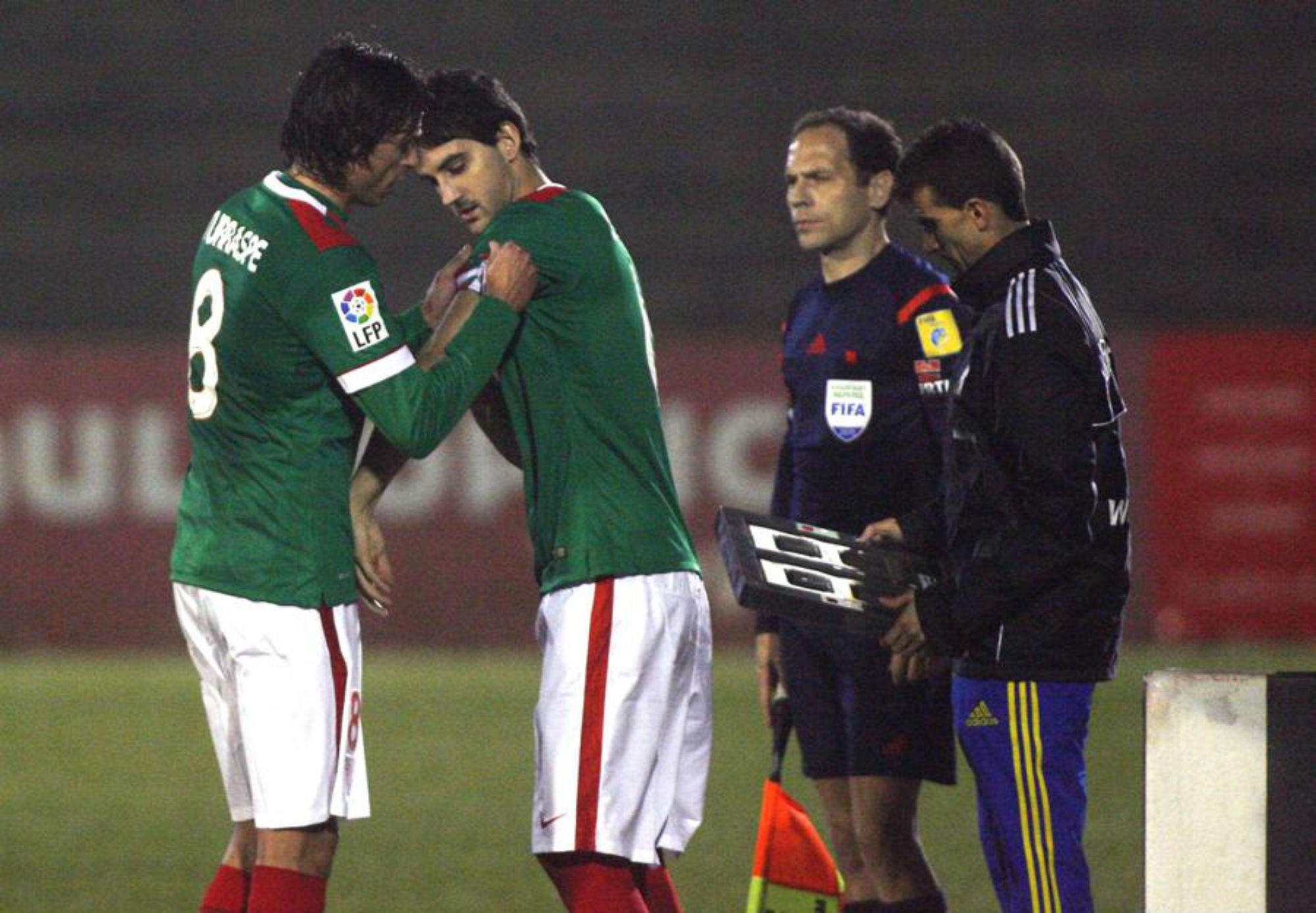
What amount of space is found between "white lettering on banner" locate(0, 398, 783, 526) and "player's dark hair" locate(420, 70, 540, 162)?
6940 mm

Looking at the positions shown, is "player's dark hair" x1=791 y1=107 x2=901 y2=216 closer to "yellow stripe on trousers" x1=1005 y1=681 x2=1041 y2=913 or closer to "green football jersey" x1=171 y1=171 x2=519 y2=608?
"green football jersey" x1=171 y1=171 x2=519 y2=608

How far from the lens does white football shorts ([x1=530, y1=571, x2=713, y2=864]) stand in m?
3.11

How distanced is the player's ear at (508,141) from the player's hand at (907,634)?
3.14 feet

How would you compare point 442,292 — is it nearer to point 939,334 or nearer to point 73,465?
point 939,334

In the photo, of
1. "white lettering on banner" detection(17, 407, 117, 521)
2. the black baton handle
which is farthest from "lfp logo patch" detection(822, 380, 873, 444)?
"white lettering on banner" detection(17, 407, 117, 521)

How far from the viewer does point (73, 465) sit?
1033 centimetres

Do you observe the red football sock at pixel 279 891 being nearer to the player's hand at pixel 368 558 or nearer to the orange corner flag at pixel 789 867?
the player's hand at pixel 368 558

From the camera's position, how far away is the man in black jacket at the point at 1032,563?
3047 mm

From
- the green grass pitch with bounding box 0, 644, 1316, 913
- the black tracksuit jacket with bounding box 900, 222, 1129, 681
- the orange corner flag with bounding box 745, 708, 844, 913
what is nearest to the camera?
the black tracksuit jacket with bounding box 900, 222, 1129, 681

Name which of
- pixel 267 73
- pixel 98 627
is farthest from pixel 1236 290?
pixel 98 627

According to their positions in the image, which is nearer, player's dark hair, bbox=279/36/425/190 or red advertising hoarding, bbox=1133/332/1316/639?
player's dark hair, bbox=279/36/425/190

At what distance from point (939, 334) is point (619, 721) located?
117 cm

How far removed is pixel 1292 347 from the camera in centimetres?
1040

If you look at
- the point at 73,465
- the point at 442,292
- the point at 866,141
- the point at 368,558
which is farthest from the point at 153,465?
the point at 368,558
